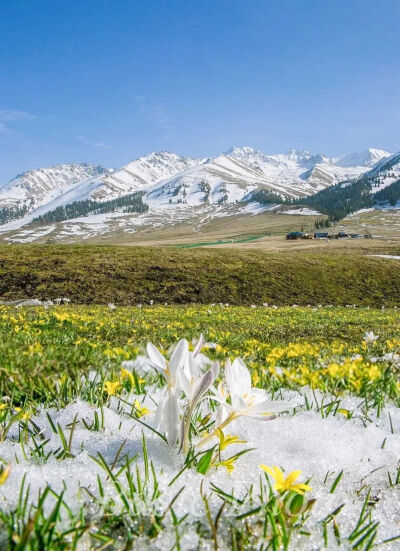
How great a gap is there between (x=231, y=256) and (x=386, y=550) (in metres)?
37.7

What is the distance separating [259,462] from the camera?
69.1 inches

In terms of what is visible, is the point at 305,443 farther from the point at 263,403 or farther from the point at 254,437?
the point at 263,403

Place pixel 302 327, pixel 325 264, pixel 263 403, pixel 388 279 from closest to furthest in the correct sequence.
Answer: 1. pixel 263 403
2. pixel 302 327
3. pixel 388 279
4. pixel 325 264

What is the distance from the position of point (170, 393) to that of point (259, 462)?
63 centimetres

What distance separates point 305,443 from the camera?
76.7 inches

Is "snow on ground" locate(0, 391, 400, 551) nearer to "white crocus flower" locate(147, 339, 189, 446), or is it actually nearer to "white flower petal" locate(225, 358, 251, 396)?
"white crocus flower" locate(147, 339, 189, 446)

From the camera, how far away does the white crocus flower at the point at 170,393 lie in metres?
1.52

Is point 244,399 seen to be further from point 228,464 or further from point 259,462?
point 259,462

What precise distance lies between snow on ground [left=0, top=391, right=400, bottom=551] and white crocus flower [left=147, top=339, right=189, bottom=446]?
14 centimetres

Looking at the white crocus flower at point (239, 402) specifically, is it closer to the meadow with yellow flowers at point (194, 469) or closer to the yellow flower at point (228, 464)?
the meadow with yellow flowers at point (194, 469)

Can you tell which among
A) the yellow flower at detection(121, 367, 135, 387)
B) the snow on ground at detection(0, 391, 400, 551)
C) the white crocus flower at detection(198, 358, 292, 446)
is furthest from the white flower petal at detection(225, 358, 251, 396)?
the yellow flower at detection(121, 367, 135, 387)

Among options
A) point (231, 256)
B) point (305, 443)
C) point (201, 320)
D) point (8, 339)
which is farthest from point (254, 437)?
point (231, 256)

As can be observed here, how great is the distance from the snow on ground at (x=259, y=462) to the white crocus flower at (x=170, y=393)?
141 millimetres

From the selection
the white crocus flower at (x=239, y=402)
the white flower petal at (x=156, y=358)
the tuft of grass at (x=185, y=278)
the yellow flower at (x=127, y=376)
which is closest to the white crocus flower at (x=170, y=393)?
the white flower petal at (x=156, y=358)
